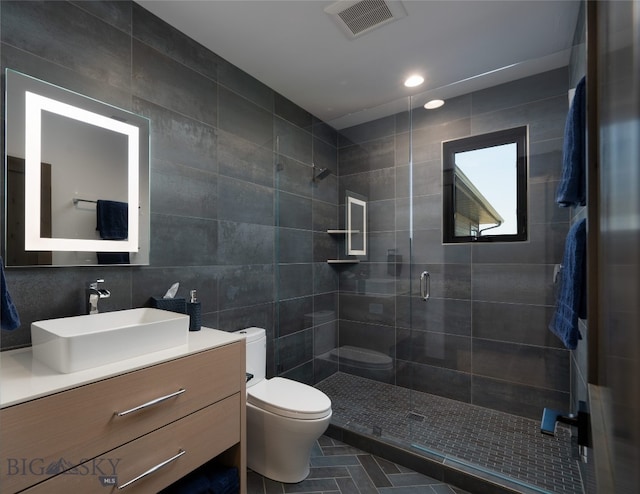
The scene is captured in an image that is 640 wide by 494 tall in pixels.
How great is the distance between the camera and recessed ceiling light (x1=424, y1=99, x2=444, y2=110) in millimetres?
2645

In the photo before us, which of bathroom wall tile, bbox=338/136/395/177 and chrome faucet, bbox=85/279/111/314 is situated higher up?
bathroom wall tile, bbox=338/136/395/177

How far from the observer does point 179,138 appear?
1.89 meters

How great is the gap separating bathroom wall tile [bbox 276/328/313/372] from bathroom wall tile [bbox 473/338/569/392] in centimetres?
139

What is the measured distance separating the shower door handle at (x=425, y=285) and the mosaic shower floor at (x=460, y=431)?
2.68ft

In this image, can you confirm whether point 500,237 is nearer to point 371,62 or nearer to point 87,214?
point 371,62

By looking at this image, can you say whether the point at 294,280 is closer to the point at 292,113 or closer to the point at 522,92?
the point at 292,113

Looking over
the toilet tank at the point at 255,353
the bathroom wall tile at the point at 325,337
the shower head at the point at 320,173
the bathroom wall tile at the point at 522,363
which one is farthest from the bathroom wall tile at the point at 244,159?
the bathroom wall tile at the point at 522,363

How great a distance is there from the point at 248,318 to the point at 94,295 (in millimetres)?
1059

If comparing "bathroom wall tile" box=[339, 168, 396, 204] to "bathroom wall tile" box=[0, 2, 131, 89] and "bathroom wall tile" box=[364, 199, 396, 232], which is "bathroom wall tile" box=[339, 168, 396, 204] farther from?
"bathroom wall tile" box=[0, 2, 131, 89]

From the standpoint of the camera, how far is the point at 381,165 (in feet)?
9.18

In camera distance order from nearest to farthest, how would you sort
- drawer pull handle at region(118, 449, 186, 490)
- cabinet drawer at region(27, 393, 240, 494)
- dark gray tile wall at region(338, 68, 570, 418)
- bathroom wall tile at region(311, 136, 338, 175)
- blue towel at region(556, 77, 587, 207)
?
1. cabinet drawer at region(27, 393, 240, 494)
2. drawer pull handle at region(118, 449, 186, 490)
3. blue towel at region(556, 77, 587, 207)
4. dark gray tile wall at region(338, 68, 570, 418)
5. bathroom wall tile at region(311, 136, 338, 175)

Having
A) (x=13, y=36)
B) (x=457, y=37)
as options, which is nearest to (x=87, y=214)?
(x=13, y=36)

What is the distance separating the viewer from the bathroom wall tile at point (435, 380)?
2.57m

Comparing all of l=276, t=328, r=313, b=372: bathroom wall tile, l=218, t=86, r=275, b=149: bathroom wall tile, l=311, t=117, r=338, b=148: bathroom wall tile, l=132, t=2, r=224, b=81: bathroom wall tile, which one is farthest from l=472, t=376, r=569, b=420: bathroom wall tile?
l=132, t=2, r=224, b=81: bathroom wall tile
